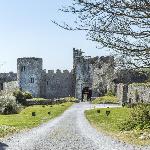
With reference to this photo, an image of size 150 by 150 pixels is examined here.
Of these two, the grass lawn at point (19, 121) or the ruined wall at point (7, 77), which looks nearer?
the grass lawn at point (19, 121)

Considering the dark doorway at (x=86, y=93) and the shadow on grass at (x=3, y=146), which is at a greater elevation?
the dark doorway at (x=86, y=93)

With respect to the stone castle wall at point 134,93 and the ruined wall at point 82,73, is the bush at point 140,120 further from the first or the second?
the ruined wall at point 82,73

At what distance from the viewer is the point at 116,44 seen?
20.3m

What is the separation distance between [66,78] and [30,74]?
24.3 ft

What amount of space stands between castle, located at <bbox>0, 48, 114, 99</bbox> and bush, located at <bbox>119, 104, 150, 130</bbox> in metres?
56.3

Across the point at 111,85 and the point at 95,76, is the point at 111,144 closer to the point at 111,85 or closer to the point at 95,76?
the point at 111,85

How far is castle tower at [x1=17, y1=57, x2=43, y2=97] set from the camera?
3632 inches

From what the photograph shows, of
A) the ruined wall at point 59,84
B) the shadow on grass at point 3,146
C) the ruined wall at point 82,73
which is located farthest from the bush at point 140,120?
the ruined wall at point 59,84

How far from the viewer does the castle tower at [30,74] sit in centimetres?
9225

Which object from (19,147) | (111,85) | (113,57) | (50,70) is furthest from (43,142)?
(50,70)

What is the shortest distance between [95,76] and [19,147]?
230 feet

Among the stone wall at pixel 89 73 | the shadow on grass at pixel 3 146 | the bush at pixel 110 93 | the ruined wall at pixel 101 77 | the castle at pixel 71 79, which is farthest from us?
the stone wall at pixel 89 73

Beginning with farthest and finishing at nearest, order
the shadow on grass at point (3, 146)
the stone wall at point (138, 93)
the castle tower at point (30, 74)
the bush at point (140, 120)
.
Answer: the castle tower at point (30, 74)
the stone wall at point (138, 93)
the bush at point (140, 120)
the shadow on grass at point (3, 146)

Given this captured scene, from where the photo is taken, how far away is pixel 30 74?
9262 cm
